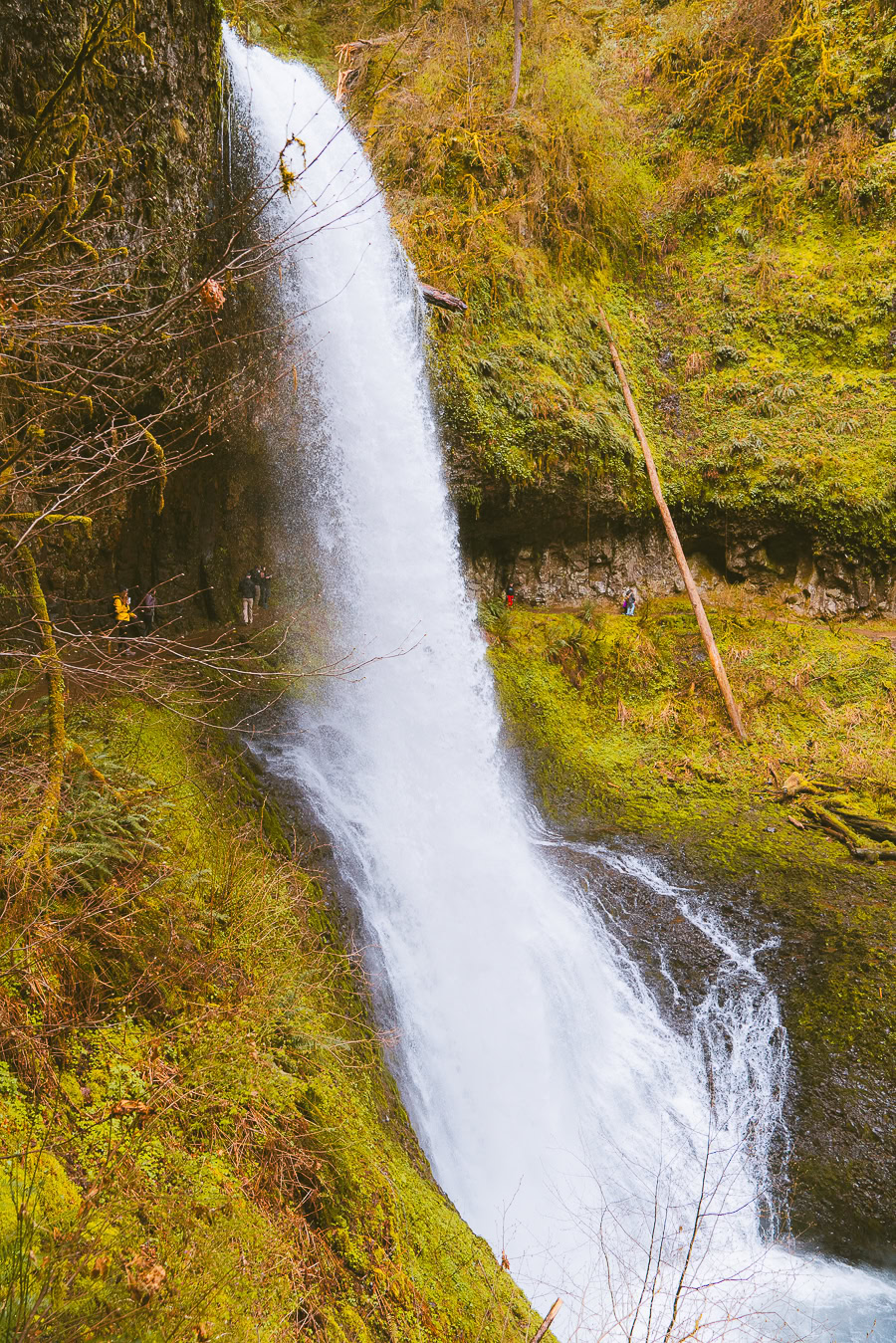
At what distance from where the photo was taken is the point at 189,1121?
295cm

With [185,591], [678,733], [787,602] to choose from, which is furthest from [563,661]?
[185,591]

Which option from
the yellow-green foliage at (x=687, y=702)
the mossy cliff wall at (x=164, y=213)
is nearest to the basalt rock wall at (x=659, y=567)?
the yellow-green foliage at (x=687, y=702)

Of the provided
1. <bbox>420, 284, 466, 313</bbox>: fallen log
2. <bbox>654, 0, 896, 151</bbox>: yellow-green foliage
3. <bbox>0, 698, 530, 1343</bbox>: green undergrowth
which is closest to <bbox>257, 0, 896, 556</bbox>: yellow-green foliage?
<bbox>654, 0, 896, 151</bbox>: yellow-green foliage

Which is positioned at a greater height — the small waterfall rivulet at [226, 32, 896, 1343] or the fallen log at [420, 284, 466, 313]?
the fallen log at [420, 284, 466, 313]

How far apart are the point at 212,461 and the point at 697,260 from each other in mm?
11943

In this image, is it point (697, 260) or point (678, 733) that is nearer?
point (678, 733)

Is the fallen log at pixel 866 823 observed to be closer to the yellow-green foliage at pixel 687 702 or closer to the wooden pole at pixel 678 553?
the yellow-green foliage at pixel 687 702

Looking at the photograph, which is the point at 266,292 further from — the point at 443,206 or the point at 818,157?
the point at 818,157

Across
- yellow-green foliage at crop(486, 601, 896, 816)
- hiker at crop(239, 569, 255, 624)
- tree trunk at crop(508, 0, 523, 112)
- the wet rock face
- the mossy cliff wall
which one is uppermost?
tree trunk at crop(508, 0, 523, 112)

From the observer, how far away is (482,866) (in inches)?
296

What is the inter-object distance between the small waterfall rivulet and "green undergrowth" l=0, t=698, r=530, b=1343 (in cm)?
103

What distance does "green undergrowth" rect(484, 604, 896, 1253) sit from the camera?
18.7 ft

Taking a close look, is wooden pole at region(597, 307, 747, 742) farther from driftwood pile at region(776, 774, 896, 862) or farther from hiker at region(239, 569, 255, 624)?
hiker at region(239, 569, 255, 624)

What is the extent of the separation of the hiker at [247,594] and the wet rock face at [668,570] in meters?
3.92
